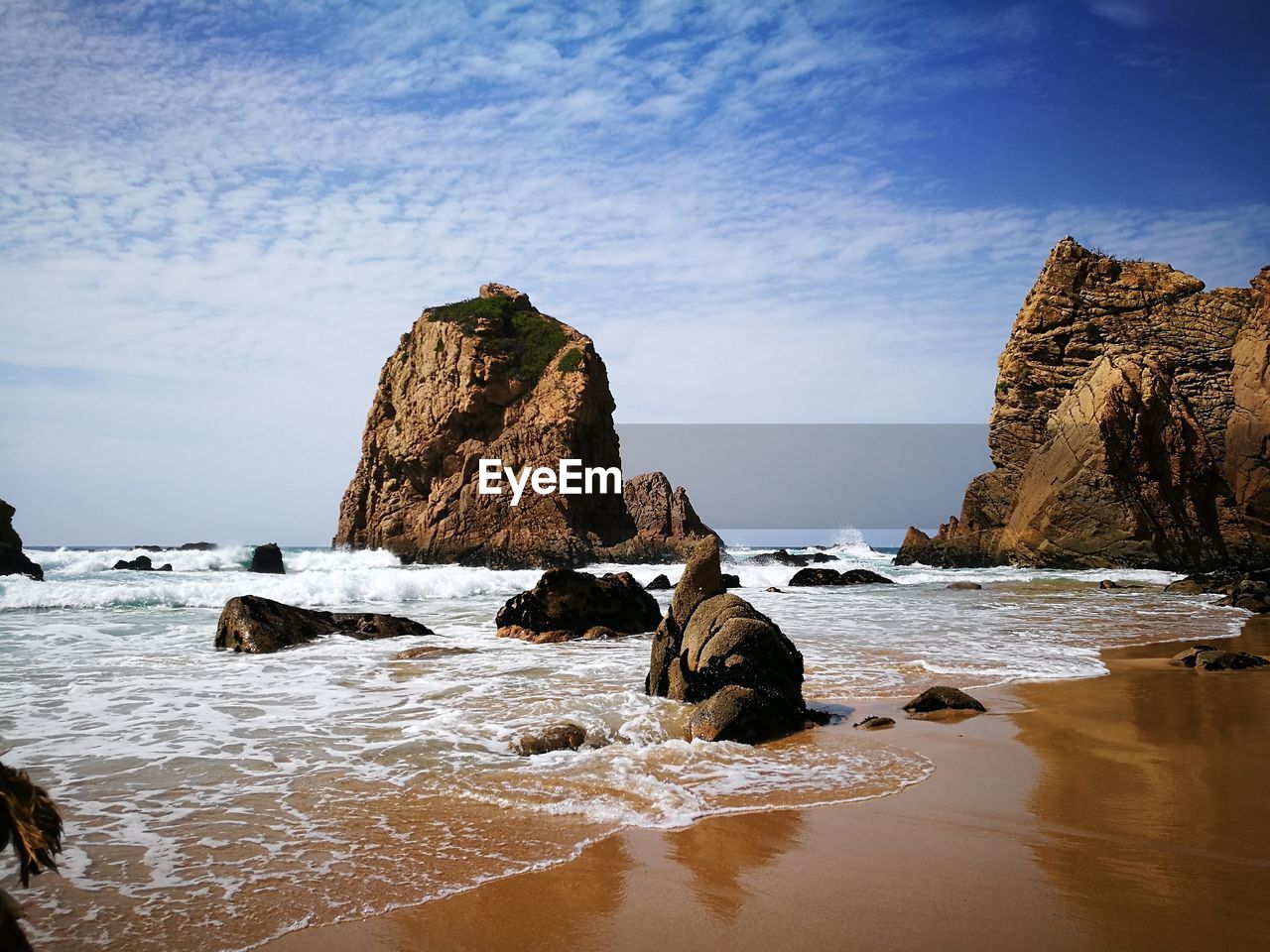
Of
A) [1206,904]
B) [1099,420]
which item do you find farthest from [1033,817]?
[1099,420]

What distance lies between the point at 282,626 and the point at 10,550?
21091 millimetres

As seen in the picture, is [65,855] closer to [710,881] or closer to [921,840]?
[710,881]

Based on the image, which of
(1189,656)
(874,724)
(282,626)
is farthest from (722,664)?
(282,626)

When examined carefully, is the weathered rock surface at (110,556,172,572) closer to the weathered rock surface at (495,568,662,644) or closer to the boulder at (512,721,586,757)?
the weathered rock surface at (495,568,662,644)

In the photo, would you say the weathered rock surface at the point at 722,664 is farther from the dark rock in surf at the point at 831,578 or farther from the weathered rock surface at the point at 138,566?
the weathered rock surface at the point at 138,566

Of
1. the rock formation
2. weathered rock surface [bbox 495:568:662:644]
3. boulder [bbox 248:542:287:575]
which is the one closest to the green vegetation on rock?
the rock formation

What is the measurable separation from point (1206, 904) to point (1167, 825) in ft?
3.59

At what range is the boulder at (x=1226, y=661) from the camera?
884 cm

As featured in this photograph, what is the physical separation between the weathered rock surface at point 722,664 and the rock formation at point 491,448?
3310 cm

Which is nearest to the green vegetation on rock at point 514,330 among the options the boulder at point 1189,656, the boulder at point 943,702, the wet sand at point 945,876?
the boulder at point 1189,656

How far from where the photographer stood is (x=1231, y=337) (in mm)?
37062

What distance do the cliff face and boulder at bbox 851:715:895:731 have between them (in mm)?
29559

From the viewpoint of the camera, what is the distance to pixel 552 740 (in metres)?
5.84

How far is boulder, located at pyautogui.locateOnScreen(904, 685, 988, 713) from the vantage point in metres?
7.00
